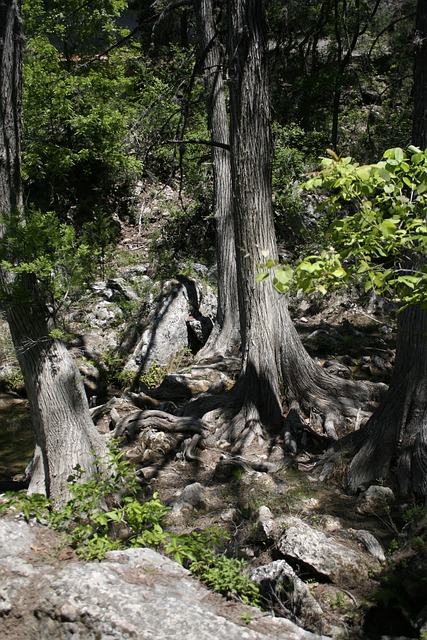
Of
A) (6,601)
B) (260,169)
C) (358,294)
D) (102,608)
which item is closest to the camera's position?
(102,608)

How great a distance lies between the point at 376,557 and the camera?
14.6 ft

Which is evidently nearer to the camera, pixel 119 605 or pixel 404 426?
pixel 119 605

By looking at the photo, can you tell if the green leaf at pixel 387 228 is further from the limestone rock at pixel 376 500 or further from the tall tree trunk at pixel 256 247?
the tall tree trunk at pixel 256 247

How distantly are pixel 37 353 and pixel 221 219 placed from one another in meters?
6.03

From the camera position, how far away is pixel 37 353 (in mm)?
5441

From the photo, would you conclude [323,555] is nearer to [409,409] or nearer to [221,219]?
[409,409]

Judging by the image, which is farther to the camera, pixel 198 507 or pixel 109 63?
pixel 109 63

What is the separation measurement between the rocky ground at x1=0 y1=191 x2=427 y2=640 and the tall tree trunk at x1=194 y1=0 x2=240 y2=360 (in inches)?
30.3

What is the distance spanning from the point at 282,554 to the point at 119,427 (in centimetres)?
399

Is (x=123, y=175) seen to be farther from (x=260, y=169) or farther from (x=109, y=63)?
(x=260, y=169)

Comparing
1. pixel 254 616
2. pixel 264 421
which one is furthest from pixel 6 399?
pixel 254 616

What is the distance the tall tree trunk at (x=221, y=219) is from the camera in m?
10.6

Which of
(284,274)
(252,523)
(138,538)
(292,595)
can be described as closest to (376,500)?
(252,523)

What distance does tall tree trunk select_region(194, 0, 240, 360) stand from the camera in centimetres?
1060
